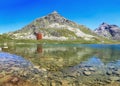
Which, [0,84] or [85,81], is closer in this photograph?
[0,84]

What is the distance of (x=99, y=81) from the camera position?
30.5 m

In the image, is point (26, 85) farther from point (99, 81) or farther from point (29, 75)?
point (99, 81)

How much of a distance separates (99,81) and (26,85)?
10759 millimetres

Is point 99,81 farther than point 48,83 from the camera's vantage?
Yes

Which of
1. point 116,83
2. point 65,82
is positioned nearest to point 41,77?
point 65,82

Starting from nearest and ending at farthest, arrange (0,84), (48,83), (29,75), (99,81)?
(0,84) → (48,83) → (99,81) → (29,75)

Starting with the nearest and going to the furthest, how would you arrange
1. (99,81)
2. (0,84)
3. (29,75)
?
(0,84) → (99,81) → (29,75)

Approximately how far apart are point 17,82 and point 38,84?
2.90 m

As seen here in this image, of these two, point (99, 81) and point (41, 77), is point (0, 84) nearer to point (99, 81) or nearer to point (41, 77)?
point (41, 77)

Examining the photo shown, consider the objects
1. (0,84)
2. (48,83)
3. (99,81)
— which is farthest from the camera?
(99,81)

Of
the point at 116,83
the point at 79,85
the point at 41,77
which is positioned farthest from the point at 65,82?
the point at 116,83

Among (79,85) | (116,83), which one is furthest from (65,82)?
(116,83)

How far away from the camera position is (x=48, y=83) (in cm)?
2859

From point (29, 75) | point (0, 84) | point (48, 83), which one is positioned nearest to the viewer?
point (0, 84)
